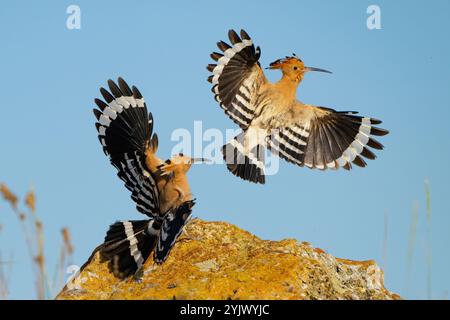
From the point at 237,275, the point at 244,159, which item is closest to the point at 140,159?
the point at 237,275

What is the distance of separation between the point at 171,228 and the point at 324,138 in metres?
2.54

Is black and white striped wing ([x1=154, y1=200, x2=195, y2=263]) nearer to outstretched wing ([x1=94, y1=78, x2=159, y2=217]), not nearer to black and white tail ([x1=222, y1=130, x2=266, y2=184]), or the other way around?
outstretched wing ([x1=94, y1=78, x2=159, y2=217])

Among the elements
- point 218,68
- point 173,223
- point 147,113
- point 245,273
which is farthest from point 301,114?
point 245,273

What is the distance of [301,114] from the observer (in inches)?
239

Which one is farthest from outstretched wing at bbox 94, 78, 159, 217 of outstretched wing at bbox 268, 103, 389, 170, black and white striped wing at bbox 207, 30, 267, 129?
outstretched wing at bbox 268, 103, 389, 170

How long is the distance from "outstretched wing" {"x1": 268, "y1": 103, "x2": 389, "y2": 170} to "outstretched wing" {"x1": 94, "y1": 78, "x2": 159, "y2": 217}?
1817 mm

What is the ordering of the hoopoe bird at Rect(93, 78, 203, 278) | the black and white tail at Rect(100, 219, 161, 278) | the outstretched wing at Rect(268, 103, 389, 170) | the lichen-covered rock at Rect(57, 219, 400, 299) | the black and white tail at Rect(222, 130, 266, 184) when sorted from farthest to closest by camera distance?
the outstretched wing at Rect(268, 103, 389, 170) < the black and white tail at Rect(222, 130, 266, 184) < the hoopoe bird at Rect(93, 78, 203, 278) < the black and white tail at Rect(100, 219, 161, 278) < the lichen-covered rock at Rect(57, 219, 400, 299)

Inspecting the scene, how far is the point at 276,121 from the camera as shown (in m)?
5.98

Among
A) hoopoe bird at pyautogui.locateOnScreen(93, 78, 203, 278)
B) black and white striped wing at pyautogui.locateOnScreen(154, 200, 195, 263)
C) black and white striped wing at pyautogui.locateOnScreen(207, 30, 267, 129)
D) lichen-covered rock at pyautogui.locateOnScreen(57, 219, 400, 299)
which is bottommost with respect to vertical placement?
lichen-covered rock at pyautogui.locateOnScreen(57, 219, 400, 299)

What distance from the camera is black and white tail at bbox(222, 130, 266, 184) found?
228 inches

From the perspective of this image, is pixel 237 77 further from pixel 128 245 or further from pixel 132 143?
pixel 128 245
